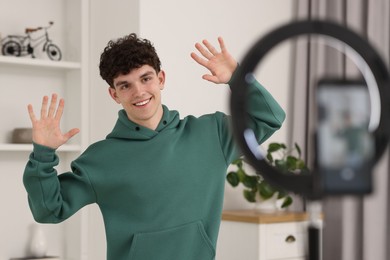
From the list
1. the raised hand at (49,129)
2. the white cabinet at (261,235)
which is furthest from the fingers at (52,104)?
the white cabinet at (261,235)

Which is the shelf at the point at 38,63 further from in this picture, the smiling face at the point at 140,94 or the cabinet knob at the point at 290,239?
the smiling face at the point at 140,94

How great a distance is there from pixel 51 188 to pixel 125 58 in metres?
0.38

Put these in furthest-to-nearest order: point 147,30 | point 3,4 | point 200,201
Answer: point 3,4 < point 147,30 < point 200,201

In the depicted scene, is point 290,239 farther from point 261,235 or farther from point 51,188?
point 51,188

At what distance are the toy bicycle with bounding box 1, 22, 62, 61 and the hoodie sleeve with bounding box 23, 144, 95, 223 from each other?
5.83 ft

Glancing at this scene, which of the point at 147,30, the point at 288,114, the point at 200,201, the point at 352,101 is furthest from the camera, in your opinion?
the point at 288,114

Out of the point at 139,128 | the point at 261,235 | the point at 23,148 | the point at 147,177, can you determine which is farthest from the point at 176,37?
the point at 147,177

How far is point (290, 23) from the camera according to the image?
332 millimetres

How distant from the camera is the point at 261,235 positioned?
297 centimetres

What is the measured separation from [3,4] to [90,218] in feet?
3.97

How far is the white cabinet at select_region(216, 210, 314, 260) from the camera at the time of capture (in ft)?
9.77

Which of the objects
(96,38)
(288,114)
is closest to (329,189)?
(96,38)

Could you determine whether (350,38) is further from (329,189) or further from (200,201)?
(200,201)

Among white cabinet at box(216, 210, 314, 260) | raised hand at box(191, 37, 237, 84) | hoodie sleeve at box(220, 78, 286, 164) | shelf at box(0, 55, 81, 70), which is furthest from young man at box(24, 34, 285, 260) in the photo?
shelf at box(0, 55, 81, 70)
